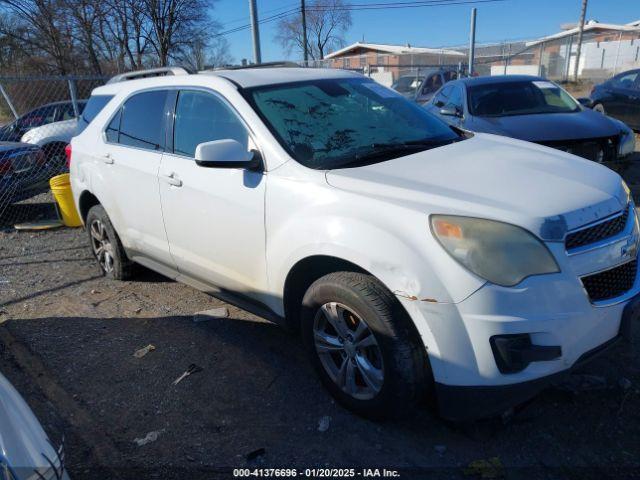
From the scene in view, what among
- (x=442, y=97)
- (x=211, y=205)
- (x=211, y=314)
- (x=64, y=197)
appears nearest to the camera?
(x=211, y=205)

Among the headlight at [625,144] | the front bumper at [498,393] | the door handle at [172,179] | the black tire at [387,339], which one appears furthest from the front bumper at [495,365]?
the headlight at [625,144]

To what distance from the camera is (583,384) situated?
2957 millimetres

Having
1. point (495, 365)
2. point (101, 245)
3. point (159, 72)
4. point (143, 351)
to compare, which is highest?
point (159, 72)

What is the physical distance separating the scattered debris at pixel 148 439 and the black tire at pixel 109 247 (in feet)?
7.55

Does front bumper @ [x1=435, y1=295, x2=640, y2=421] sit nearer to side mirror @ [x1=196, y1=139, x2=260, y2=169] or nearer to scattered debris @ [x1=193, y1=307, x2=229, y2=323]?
side mirror @ [x1=196, y1=139, x2=260, y2=169]

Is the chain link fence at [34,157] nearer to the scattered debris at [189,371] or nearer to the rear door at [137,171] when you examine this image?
the rear door at [137,171]

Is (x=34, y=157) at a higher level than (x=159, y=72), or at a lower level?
lower

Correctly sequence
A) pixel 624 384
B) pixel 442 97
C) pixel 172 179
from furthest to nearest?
pixel 442 97, pixel 172 179, pixel 624 384

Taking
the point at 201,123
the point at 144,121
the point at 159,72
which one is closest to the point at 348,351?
the point at 201,123

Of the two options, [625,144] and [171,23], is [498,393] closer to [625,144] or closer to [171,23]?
[625,144]

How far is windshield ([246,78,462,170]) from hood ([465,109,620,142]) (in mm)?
2839

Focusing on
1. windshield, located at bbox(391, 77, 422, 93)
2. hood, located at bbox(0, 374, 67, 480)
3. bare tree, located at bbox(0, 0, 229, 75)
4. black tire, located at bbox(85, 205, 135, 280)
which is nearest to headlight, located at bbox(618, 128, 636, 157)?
black tire, located at bbox(85, 205, 135, 280)

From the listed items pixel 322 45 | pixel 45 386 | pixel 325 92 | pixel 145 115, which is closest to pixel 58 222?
pixel 145 115

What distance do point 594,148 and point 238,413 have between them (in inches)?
217
